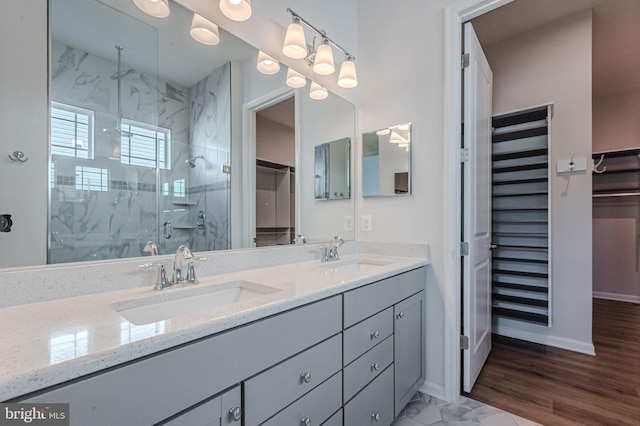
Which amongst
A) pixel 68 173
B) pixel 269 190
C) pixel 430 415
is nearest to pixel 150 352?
pixel 68 173

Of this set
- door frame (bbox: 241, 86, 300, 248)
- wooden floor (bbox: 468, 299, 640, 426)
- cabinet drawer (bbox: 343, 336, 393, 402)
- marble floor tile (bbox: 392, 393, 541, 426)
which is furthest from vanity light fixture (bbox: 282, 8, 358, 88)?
wooden floor (bbox: 468, 299, 640, 426)

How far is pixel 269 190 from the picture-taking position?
66.1 inches

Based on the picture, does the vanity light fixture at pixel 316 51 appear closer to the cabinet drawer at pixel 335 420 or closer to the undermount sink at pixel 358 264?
the undermount sink at pixel 358 264

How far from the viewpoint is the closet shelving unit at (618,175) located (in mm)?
3836

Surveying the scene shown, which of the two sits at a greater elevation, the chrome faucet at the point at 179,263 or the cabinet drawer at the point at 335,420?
the chrome faucet at the point at 179,263

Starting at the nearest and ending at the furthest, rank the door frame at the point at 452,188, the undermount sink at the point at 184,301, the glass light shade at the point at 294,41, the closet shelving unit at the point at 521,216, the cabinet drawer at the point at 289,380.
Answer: the cabinet drawer at the point at 289,380 → the undermount sink at the point at 184,301 → the glass light shade at the point at 294,41 → the door frame at the point at 452,188 → the closet shelving unit at the point at 521,216

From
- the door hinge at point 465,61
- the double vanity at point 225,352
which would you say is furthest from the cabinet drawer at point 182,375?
the door hinge at point 465,61

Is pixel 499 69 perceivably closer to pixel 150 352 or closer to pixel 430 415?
pixel 430 415

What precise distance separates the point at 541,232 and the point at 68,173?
334 cm

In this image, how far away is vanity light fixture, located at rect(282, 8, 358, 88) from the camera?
1639 millimetres

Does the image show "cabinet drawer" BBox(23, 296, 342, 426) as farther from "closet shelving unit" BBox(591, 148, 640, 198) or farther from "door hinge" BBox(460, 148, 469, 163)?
"closet shelving unit" BBox(591, 148, 640, 198)

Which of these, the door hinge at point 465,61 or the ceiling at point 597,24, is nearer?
the door hinge at point 465,61

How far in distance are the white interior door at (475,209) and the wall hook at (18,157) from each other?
6.48 feet

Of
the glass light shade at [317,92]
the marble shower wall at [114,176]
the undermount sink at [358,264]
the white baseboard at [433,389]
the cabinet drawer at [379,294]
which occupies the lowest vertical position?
the white baseboard at [433,389]
